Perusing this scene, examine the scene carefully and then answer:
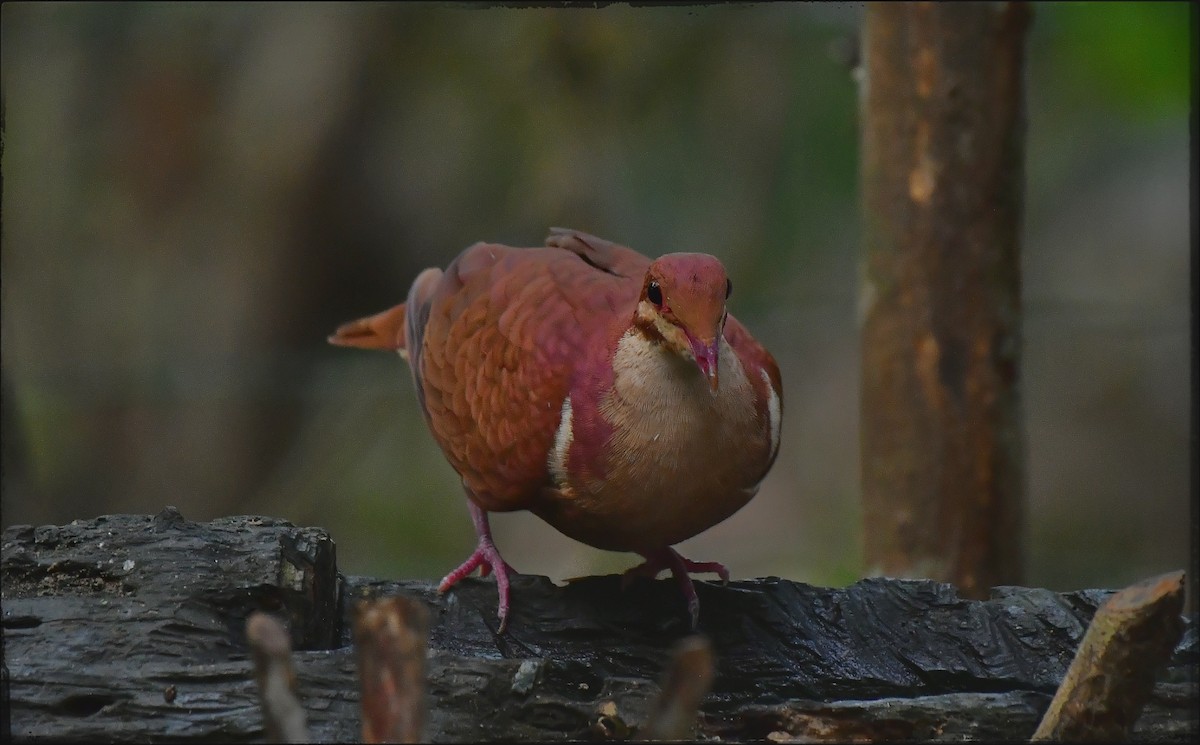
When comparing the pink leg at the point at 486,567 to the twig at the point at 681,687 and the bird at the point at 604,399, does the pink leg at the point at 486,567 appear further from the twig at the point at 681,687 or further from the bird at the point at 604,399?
the twig at the point at 681,687

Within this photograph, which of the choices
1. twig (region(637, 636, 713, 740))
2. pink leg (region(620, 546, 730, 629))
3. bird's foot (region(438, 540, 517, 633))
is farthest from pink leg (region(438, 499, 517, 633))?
twig (region(637, 636, 713, 740))

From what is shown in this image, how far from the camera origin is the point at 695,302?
2492 mm

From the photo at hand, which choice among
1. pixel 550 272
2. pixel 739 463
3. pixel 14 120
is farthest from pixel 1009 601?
pixel 14 120

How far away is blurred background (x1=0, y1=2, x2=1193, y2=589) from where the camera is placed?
711 cm

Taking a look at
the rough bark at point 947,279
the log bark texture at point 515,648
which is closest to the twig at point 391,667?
the log bark texture at point 515,648

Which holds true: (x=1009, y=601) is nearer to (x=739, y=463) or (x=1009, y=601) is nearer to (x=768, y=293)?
(x=739, y=463)

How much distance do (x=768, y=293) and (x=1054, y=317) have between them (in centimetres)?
164

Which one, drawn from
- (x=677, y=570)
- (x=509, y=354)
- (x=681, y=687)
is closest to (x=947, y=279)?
(x=677, y=570)

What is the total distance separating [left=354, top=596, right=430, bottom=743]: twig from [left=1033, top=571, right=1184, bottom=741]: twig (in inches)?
42.8

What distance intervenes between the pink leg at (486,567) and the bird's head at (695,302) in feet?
2.48

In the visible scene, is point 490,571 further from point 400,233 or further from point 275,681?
point 400,233

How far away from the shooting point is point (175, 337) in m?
7.29

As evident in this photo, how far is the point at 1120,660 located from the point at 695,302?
101cm

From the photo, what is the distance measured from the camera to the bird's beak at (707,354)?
8.06 feet
